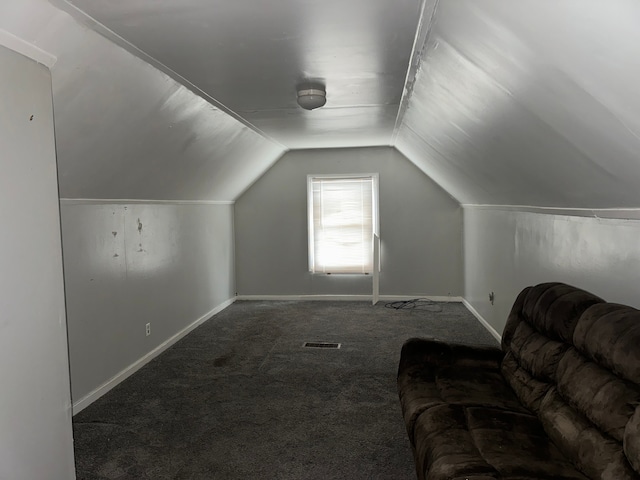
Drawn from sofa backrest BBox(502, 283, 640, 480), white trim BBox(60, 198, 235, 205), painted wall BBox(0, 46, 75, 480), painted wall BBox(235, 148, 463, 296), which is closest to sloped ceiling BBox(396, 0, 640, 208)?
sofa backrest BBox(502, 283, 640, 480)

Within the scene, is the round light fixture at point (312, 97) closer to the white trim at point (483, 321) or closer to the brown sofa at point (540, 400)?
the brown sofa at point (540, 400)

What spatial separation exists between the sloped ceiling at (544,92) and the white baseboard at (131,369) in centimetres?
289

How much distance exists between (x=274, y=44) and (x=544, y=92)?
1.25 meters

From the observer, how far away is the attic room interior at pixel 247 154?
173 centimetres

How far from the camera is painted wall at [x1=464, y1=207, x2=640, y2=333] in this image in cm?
235

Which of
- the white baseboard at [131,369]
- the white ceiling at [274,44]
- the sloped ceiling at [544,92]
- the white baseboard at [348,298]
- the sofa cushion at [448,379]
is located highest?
the white ceiling at [274,44]

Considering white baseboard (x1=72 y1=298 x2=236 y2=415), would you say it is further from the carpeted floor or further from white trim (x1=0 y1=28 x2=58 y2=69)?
white trim (x1=0 y1=28 x2=58 y2=69)

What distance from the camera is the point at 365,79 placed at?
3078 mm

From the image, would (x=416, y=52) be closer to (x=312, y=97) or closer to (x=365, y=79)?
(x=365, y=79)

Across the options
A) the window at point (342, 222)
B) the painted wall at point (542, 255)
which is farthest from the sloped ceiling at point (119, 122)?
the painted wall at point (542, 255)

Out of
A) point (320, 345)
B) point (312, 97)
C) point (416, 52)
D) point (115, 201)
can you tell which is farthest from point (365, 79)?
point (320, 345)

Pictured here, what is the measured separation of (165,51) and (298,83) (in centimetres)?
94

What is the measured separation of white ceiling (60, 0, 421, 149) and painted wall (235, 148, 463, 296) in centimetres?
255

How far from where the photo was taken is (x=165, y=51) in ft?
7.84
